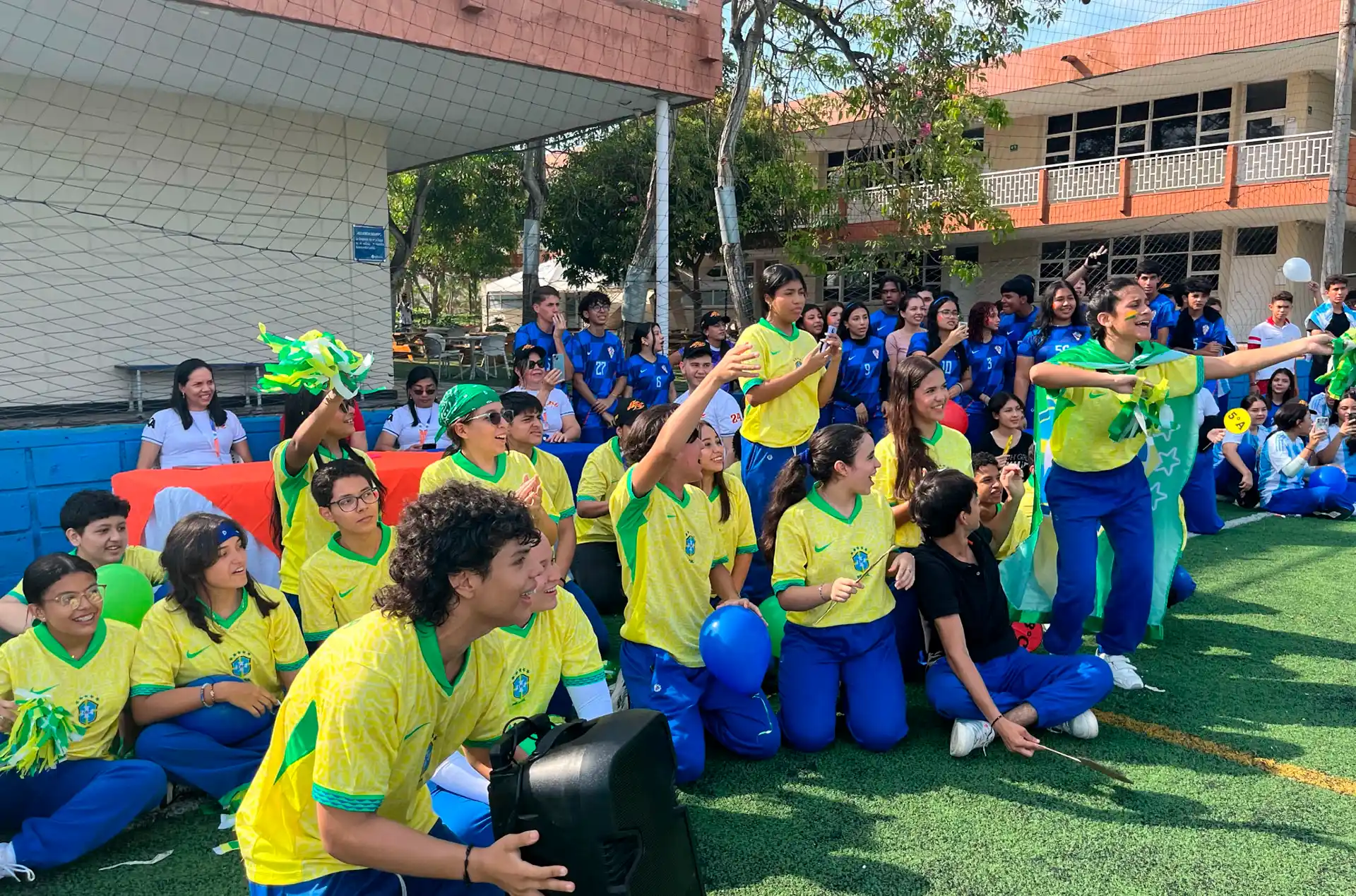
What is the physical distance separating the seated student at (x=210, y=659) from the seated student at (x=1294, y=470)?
7.18 m

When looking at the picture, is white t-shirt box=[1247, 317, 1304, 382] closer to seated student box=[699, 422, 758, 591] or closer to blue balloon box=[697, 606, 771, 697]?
seated student box=[699, 422, 758, 591]

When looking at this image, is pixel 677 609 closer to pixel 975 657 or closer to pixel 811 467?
pixel 811 467

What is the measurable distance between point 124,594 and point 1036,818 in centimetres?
311

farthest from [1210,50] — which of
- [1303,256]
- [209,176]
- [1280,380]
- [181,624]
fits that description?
[181,624]

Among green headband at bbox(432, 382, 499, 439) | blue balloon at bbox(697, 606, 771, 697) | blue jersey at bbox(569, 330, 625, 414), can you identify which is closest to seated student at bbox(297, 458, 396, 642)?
green headband at bbox(432, 382, 499, 439)

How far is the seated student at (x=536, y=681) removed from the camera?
2.44 meters

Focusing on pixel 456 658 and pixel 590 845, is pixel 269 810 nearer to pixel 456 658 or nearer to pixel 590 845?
pixel 456 658

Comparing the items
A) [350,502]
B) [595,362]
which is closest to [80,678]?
[350,502]

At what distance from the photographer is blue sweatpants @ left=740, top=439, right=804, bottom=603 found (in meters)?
4.82

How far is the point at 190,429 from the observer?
5395 mm

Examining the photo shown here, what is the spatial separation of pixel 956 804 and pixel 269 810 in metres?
2.03

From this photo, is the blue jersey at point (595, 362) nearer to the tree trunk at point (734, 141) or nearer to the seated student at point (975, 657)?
the tree trunk at point (734, 141)

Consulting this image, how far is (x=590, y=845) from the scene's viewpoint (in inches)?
66.3

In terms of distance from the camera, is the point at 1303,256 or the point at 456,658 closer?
the point at 456,658
